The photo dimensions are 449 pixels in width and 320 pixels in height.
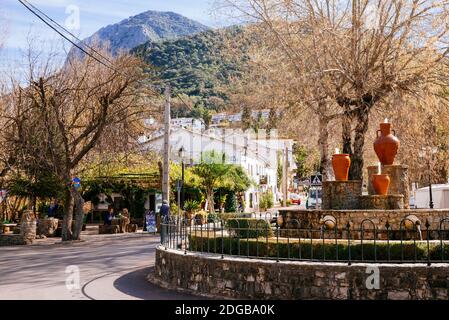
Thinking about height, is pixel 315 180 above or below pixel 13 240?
above

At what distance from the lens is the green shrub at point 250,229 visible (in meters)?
11.4

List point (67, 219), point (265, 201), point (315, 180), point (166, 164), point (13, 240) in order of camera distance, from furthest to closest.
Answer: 1. point (265, 201)
2. point (315, 180)
3. point (166, 164)
4. point (67, 219)
5. point (13, 240)

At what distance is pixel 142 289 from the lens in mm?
12094

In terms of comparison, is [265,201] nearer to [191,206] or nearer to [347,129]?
[191,206]

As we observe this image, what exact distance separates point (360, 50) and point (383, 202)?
6349 millimetres

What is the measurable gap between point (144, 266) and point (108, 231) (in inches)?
649

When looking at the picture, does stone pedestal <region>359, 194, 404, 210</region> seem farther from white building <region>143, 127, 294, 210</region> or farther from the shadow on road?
Result: white building <region>143, 127, 294, 210</region>

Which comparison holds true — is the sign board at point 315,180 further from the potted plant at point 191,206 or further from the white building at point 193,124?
the white building at point 193,124

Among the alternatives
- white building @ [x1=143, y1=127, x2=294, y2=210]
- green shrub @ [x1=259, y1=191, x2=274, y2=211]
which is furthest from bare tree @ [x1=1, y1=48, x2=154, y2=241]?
green shrub @ [x1=259, y1=191, x2=274, y2=211]

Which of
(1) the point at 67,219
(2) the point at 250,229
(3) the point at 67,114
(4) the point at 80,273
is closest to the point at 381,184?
(2) the point at 250,229

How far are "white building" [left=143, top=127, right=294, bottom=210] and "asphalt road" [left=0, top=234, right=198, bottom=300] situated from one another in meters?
20.1

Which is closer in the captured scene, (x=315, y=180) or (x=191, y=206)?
(x=315, y=180)
